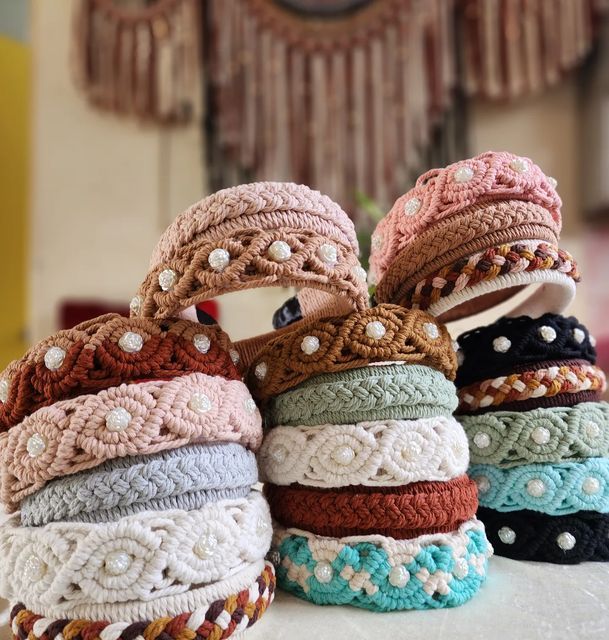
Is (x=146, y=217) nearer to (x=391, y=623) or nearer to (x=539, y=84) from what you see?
(x=539, y=84)

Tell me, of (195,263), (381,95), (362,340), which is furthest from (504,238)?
(381,95)

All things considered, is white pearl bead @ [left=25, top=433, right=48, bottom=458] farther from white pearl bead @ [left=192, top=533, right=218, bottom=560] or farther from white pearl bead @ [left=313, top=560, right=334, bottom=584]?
white pearl bead @ [left=313, top=560, right=334, bottom=584]

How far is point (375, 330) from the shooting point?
0.47 metres

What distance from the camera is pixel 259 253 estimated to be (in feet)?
1.42

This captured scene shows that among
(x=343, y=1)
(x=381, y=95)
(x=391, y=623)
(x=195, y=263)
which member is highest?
(x=343, y=1)

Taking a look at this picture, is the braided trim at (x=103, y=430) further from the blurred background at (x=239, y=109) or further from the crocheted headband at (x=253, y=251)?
the blurred background at (x=239, y=109)

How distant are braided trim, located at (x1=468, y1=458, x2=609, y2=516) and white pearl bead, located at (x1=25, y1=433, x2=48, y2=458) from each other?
0.38 m

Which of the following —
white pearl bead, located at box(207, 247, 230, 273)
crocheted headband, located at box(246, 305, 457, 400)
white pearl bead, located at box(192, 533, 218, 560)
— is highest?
white pearl bead, located at box(207, 247, 230, 273)

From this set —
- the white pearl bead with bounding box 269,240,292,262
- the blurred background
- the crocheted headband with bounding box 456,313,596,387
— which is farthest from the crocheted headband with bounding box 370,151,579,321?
the blurred background

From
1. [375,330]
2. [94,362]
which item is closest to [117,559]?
[94,362]

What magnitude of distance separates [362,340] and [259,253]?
0.34 feet

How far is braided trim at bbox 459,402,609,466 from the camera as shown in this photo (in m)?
0.54

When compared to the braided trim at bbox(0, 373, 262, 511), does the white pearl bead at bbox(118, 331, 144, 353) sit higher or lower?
higher

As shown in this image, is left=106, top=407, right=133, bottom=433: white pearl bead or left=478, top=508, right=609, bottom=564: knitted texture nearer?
left=106, top=407, right=133, bottom=433: white pearl bead
